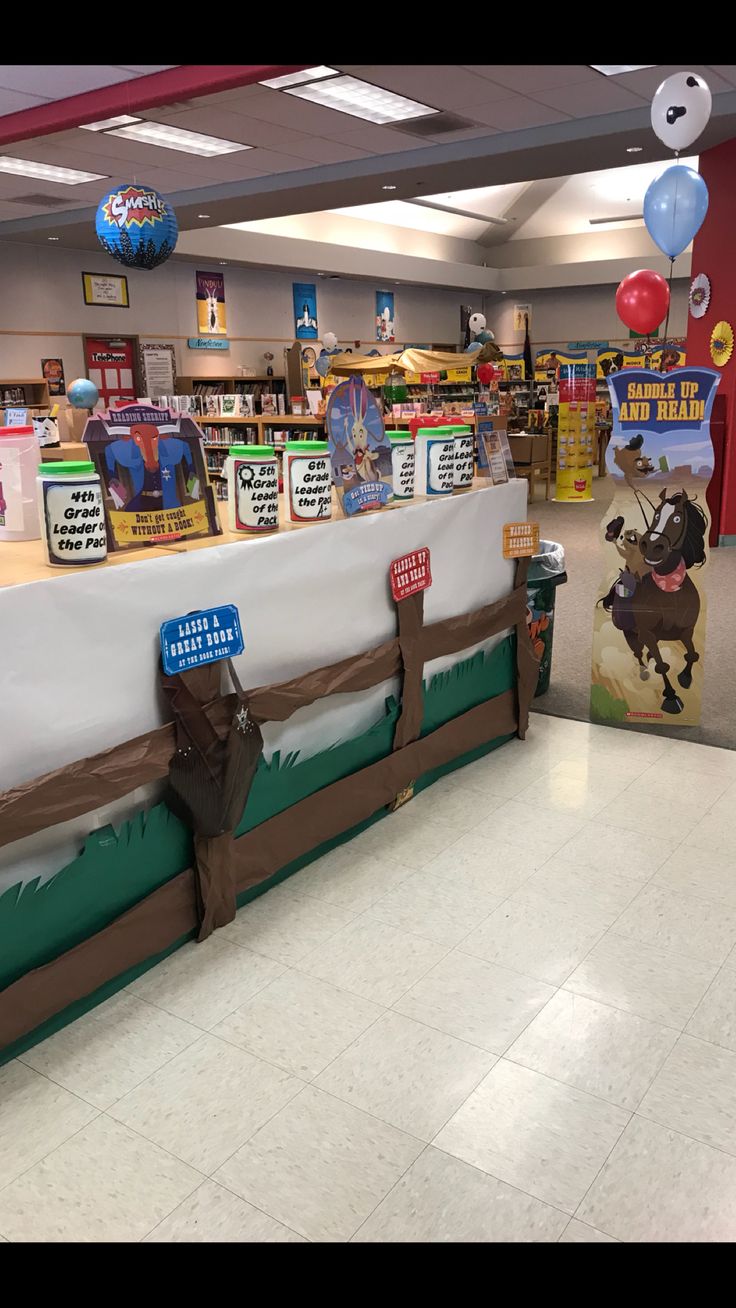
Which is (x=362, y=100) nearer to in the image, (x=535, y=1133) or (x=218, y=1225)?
(x=535, y=1133)

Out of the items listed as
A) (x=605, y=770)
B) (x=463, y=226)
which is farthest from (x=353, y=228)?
(x=605, y=770)

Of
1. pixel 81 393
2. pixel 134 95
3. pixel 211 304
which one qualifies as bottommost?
pixel 81 393

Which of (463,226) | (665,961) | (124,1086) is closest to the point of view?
(124,1086)

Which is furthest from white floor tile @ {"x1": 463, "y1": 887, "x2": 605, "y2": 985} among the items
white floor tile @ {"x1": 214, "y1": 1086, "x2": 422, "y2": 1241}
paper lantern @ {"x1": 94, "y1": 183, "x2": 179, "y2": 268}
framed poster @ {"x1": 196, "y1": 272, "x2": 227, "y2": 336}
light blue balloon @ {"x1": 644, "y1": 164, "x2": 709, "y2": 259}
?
framed poster @ {"x1": 196, "y1": 272, "x2": 227, "y2": 336}

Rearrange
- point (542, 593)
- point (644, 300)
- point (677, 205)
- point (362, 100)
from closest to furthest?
point (542, 593), point (677, 205), point (362, 100), point (644, 300)

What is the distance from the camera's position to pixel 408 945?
247 cm

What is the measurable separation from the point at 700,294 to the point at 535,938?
7212mm

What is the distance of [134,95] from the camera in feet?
18.7

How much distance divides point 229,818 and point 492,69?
197 inches

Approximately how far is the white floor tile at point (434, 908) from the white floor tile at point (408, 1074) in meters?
0.39

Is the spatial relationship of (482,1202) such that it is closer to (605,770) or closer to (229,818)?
(229,818)

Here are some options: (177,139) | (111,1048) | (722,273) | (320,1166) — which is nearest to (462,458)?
(111,1048)

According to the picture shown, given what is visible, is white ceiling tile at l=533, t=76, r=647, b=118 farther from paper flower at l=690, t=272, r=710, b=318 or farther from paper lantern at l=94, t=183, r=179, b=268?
paper lantern at l=94, t=183, r=179, b=268
